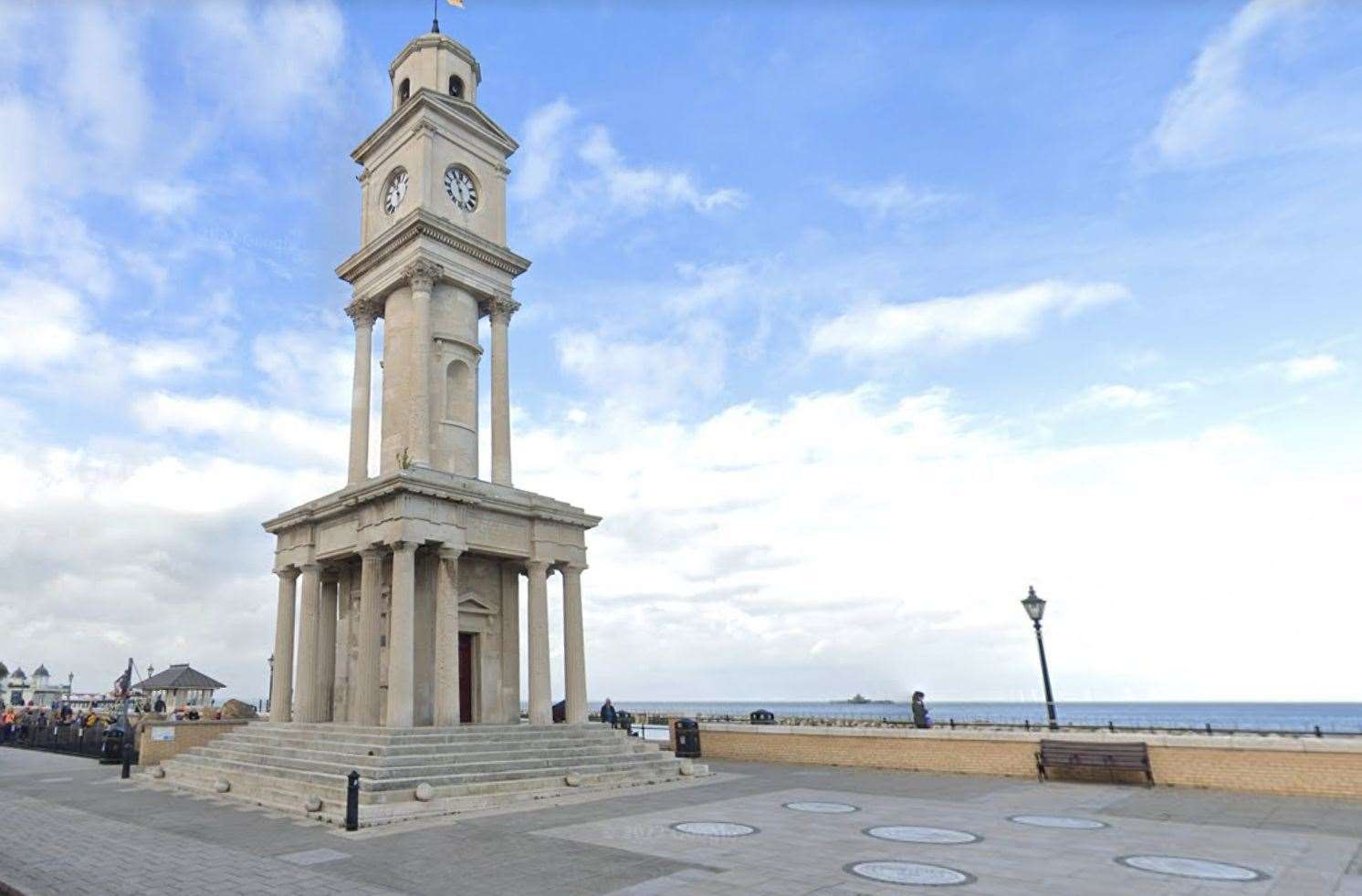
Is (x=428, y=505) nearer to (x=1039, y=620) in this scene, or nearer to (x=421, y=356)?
(x=421, y=356)

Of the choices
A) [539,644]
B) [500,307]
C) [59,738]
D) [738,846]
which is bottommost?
[738,846]

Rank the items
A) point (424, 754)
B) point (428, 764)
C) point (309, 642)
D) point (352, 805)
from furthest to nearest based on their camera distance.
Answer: point (309, 642)
point (424, 754)
point (428, 764)
point (352, 805)

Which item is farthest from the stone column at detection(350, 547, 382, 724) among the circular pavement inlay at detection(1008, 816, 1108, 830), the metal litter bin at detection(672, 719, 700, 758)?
the circular pavement inlay at detection(1008, 816, 1108, 830)

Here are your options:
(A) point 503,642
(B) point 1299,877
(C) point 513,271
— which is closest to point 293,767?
(A) point 503,642

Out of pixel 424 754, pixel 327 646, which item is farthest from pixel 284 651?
pixel 424 754

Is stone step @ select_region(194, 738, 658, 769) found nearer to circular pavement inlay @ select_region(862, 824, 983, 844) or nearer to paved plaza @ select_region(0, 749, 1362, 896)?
paved plaza @ select_region(0, 749, 1362, 896)

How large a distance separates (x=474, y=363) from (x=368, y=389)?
3718mm

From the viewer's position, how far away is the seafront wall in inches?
627

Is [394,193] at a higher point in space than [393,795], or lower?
higher

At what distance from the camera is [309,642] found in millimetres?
24562

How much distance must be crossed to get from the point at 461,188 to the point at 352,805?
67.9ft

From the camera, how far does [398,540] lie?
21125 millimetres

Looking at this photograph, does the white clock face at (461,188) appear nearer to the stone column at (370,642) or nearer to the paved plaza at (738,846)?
the stone column at (370,642)

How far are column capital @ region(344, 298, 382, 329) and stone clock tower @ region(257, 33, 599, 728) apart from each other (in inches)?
1.7
